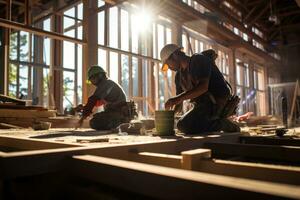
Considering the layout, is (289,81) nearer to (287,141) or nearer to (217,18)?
(217,18)

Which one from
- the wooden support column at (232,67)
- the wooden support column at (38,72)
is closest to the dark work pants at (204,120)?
the wooden support column at (38,72)

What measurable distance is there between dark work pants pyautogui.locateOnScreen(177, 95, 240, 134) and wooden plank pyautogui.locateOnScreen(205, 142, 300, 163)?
119 centimetres

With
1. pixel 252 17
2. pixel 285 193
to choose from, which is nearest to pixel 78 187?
pixel 285 193

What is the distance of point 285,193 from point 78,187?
817mm

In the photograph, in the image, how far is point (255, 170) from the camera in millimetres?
1250

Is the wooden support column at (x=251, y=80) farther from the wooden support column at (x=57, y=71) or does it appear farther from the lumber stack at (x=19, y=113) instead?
the lumber stack at (x=19, y=113)

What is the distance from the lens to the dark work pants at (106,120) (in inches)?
195

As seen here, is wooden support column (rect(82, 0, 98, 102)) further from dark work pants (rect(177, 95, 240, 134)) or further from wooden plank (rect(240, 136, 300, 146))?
wooden plank (rect(240, 136, 300, 146))

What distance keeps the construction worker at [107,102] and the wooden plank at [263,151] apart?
9.86ft

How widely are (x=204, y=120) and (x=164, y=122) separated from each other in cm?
72

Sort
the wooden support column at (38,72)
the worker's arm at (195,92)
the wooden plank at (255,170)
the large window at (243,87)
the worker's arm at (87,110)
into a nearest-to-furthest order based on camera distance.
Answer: the wooden plank at (255,170) → the worker's arm at (195,92) → the worker's arm at (87,110) → the wooden support column at (38,72) → the large window at (243,87)

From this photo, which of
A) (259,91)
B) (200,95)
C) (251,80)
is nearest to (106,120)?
(200,95)

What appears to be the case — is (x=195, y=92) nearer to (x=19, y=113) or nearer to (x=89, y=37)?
(x=19, y=113)

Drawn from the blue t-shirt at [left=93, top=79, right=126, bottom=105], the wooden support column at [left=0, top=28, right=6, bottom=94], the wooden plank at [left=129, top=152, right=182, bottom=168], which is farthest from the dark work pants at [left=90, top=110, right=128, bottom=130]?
the wooden support column at [left=0, top=28, right=6, bottom=94]
